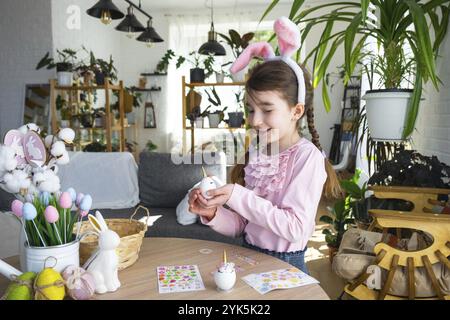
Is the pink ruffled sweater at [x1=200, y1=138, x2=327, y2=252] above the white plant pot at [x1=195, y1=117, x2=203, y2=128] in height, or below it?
below

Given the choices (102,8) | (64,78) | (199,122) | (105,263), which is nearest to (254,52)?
(105,263)

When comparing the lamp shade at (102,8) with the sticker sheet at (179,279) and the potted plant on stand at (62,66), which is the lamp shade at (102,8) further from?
the sticker sheet at (179,279)

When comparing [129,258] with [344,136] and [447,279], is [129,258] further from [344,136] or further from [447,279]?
[344,136]

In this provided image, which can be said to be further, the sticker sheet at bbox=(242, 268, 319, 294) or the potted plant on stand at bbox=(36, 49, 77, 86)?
the potted plant on stand at bbox=(36, 49, 77, 86)

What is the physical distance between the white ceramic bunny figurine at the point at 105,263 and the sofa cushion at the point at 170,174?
1815mm

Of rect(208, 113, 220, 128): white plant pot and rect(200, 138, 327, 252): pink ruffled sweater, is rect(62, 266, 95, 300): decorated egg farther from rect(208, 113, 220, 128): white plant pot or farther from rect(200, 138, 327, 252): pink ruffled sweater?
rect(208, 113, 220, 128): white plant pot

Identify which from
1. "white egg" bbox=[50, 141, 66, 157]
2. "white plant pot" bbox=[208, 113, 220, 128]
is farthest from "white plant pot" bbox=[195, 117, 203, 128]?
"white egg" bbox=[50, 141, 66, 157]

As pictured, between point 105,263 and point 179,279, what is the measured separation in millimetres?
191

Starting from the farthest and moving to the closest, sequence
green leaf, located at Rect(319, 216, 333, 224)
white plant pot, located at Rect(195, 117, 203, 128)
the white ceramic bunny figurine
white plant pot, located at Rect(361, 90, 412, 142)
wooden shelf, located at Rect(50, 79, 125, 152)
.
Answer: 1. wooden shelf, located at Rect(50, 79, 125, 152)
2. white plant pot, located at Rect(195, 117, 203, 128)
3. green leaf, located at Rect(319, 216, 333, 224)
4. white plant pot, located at Rect(361, 90, 412, 142)
5. the white ceramic bunny figurine

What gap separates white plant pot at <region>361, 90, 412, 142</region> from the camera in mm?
1916

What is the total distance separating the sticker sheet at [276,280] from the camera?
0.86 m

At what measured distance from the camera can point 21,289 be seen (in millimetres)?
721

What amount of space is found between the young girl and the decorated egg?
34 cm

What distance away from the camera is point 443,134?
2074mm
